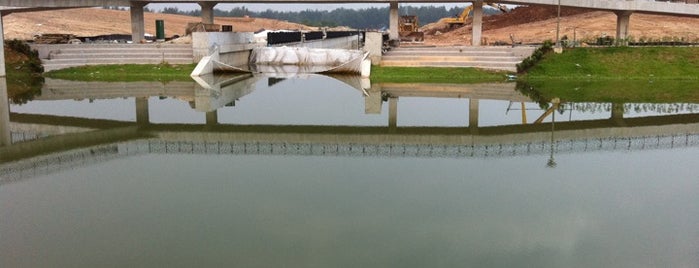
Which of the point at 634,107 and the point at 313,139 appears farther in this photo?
the point at 634,107

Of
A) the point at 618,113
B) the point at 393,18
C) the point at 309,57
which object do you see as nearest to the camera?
the point at 618,113

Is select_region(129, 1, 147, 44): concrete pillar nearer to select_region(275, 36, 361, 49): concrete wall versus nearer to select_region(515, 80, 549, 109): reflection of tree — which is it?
select_region(275, 36, 361, 49): concrete wall

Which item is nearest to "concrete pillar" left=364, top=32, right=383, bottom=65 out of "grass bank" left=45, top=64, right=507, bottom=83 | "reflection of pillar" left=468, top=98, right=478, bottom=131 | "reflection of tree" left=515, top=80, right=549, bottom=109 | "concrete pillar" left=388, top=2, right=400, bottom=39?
"grass bank" left=45, top=64, right=507, bottom=83

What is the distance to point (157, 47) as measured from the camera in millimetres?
37875

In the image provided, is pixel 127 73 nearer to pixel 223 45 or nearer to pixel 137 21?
pixel 223 45

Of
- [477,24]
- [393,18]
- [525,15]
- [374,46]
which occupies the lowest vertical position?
[374,46]

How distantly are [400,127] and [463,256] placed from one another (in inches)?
437

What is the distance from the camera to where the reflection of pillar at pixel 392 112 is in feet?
65.6

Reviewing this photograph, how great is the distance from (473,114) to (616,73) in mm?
15807

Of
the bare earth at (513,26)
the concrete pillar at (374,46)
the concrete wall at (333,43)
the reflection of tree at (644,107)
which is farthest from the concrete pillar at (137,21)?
the reflection of tree at (644,107)

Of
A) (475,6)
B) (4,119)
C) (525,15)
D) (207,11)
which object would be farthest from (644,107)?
(525,15)

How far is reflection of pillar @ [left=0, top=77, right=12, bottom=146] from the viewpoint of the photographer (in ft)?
55.9

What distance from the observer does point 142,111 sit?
22.2m

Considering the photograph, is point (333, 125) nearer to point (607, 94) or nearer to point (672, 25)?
point (607, 94)
